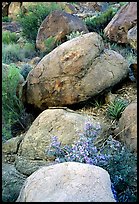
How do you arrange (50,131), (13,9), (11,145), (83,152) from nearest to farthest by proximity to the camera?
(83,152) → (50,131) → (11,145) → (13,9)

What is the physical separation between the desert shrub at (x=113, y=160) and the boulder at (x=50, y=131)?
656 mm

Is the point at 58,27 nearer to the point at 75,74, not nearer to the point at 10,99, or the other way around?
the point at 10,99

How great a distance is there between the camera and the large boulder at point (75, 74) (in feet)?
22.5

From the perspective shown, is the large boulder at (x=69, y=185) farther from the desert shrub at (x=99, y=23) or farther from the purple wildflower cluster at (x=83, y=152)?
the desert shrub at (x=99, y=23)

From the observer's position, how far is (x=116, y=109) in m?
6.66

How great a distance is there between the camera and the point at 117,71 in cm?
717

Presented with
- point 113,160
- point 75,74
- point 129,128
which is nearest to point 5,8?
point 75,74

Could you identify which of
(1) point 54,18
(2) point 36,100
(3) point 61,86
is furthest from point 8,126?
(1) point 54,18

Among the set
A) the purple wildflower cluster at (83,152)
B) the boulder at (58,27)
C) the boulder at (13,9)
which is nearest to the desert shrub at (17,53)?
the boulder at (58,27)

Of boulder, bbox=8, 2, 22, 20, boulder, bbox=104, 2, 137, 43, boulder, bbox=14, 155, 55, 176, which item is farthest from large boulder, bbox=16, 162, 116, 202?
boulder, bbox=8, 2, 22, 20

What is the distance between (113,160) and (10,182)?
145cm

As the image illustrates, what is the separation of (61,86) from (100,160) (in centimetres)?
235

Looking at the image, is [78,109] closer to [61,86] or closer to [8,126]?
[61,86]

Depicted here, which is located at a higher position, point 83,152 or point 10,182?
point 83,152
